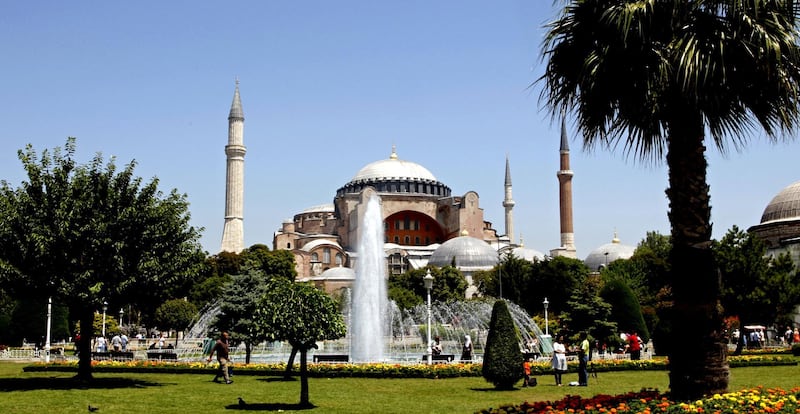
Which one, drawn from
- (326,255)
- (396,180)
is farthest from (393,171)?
(326,255)

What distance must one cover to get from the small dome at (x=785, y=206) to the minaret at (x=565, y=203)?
2709 centimetres

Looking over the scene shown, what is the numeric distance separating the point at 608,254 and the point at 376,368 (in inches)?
2309

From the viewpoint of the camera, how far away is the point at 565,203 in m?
73.4

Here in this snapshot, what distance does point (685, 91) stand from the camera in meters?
7.46

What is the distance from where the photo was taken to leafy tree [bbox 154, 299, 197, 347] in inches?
1705

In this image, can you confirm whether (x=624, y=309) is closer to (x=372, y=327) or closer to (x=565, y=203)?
(x=372, y=327)

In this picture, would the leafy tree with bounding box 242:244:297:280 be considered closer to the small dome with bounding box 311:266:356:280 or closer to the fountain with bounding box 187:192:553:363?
the small dome with bounding box 311:266:356:280

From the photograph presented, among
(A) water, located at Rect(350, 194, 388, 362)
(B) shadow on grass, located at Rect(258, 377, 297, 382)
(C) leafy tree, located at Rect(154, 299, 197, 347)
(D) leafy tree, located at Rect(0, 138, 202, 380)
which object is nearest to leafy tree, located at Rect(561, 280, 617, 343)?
(A) water, located at Rect(350, 194, 388, 362)

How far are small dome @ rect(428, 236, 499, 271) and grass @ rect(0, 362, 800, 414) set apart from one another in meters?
49.3

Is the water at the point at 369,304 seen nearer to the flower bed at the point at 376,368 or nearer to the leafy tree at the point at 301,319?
the flower bed at the point at 376,368

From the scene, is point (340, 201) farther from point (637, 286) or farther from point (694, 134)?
point (694, 134)

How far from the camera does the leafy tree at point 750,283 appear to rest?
25109mm

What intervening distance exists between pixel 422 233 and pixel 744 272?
191 ft

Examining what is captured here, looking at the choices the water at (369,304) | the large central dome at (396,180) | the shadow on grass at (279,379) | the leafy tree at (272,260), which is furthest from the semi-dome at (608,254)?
the shadow on grass at (279,379)
